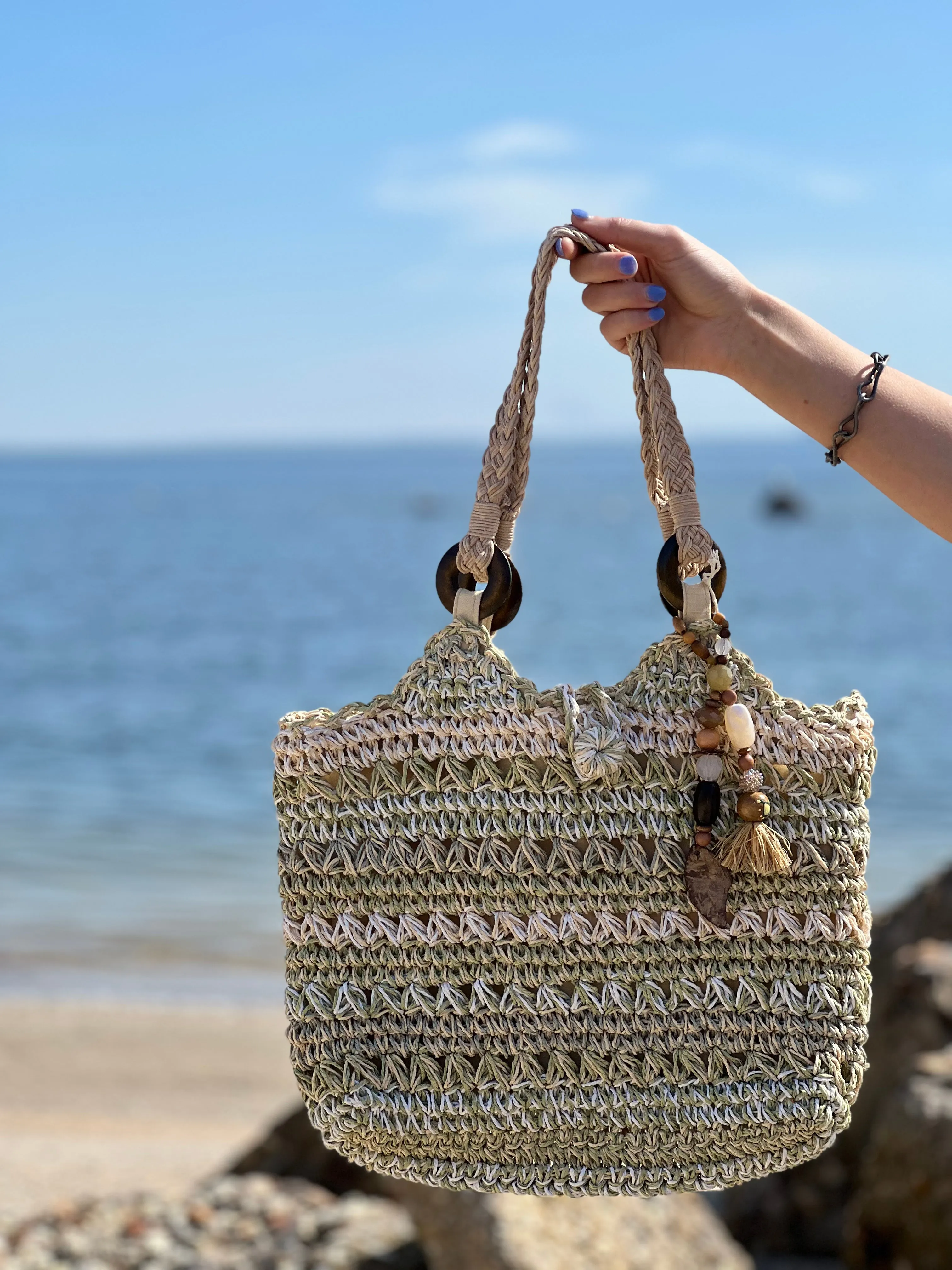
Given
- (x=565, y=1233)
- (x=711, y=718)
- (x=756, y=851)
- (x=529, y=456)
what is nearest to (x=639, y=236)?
(x=529, y=456)

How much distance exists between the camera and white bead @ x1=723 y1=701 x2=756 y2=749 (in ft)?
4.13

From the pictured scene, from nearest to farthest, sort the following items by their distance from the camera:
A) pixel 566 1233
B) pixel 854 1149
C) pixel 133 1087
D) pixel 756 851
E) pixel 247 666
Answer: pixel 756 851 < pixel 566 1233 < pixel 854 1149 < pixel 133 1087 < pixel 247 666

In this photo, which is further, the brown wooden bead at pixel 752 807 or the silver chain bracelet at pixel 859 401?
the silver chain bracelet at pixel 859 401

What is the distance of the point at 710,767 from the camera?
4.24 ft

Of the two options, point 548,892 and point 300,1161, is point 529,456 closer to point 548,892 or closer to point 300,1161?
point 548,892

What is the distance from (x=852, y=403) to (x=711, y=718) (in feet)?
1.52

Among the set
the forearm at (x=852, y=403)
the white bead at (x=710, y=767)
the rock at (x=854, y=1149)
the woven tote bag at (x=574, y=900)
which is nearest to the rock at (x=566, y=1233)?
the rock at (x=854, y=1149)

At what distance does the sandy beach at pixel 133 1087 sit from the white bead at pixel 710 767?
4581mm

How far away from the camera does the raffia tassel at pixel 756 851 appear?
1250 mm

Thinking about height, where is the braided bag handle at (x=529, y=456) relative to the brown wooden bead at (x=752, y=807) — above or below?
above

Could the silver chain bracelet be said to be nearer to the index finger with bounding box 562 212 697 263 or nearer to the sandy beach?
the index finger with bounding box 562 212 697 263

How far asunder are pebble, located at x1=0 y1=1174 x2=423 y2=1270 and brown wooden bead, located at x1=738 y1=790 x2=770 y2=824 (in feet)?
9.01

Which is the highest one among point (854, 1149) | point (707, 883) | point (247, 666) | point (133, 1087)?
point (247, 666)

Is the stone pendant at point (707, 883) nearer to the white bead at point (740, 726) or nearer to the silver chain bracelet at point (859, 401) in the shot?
the white bead at point (740, 726)
